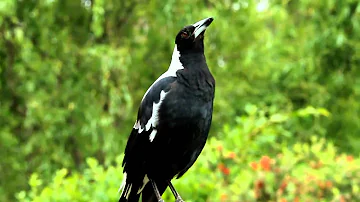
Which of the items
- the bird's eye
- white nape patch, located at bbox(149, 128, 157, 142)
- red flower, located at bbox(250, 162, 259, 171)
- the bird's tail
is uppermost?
red flower, located at bbox(250, 162, 259, 171)

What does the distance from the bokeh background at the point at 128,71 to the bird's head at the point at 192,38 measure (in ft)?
7.32

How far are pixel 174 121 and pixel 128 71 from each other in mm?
4304

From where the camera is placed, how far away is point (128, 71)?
Result: 22.4 ft

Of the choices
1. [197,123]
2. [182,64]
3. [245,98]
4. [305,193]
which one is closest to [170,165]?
[197,123]

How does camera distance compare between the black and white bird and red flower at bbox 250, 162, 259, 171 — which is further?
red flower at bbox 250, 162, 259, 171

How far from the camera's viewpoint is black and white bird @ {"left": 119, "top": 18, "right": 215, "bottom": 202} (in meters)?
2.57

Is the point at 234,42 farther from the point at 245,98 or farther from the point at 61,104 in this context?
the point at 61,104

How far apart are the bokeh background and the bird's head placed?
223cm

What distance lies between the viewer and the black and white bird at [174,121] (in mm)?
2570

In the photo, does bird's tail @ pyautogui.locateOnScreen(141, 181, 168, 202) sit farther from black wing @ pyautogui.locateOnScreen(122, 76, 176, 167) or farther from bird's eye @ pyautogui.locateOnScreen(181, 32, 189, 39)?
bird's eye @ pyautogui.locateOnScreen(181, 32, 189, 39)

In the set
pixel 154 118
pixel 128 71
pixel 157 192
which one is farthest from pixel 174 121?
pixel 128 71

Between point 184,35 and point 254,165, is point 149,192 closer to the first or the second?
point 184,35

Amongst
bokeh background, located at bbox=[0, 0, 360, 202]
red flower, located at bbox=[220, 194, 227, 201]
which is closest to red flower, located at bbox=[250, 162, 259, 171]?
red flower, located at bbox=[220, 194, 227, 201]

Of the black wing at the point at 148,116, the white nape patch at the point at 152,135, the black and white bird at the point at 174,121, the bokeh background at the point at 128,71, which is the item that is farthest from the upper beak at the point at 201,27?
the bokeh background at the point at 128,71
